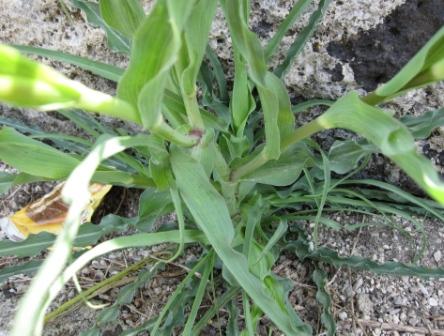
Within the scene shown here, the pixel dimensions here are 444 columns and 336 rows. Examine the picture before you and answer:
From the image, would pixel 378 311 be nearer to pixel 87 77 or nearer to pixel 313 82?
pixel 313 82

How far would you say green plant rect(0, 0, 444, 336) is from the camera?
0.44m

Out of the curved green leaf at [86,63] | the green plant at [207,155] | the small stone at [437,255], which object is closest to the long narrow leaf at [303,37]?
the green plant at [207,155]

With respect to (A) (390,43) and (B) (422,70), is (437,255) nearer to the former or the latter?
(A) (390,43)

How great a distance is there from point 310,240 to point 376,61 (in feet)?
0.95

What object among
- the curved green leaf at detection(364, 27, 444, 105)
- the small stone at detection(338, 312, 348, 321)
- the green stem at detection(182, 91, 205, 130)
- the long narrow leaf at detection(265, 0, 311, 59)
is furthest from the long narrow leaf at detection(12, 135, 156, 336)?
the small stone at detection(338, 312, 348, 321)

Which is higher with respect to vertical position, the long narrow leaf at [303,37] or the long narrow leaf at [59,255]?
the long narrow leaf at [303,37]

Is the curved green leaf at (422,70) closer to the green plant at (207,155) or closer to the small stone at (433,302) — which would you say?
the green plant at (207,155)

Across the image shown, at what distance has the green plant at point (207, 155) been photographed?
0.44 m

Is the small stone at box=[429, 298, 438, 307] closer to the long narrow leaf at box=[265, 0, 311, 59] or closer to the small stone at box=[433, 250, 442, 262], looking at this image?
the small stone at box=[433, 250, 442, 262]

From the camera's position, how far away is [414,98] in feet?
2.81

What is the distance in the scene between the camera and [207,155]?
2.22 ft

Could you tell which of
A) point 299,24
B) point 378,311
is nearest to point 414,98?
point 299,24

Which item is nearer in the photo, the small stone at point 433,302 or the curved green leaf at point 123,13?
the curved green leaf at point 123,13

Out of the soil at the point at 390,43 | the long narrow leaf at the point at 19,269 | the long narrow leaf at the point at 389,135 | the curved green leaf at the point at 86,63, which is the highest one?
the soil at the point at 390,43
